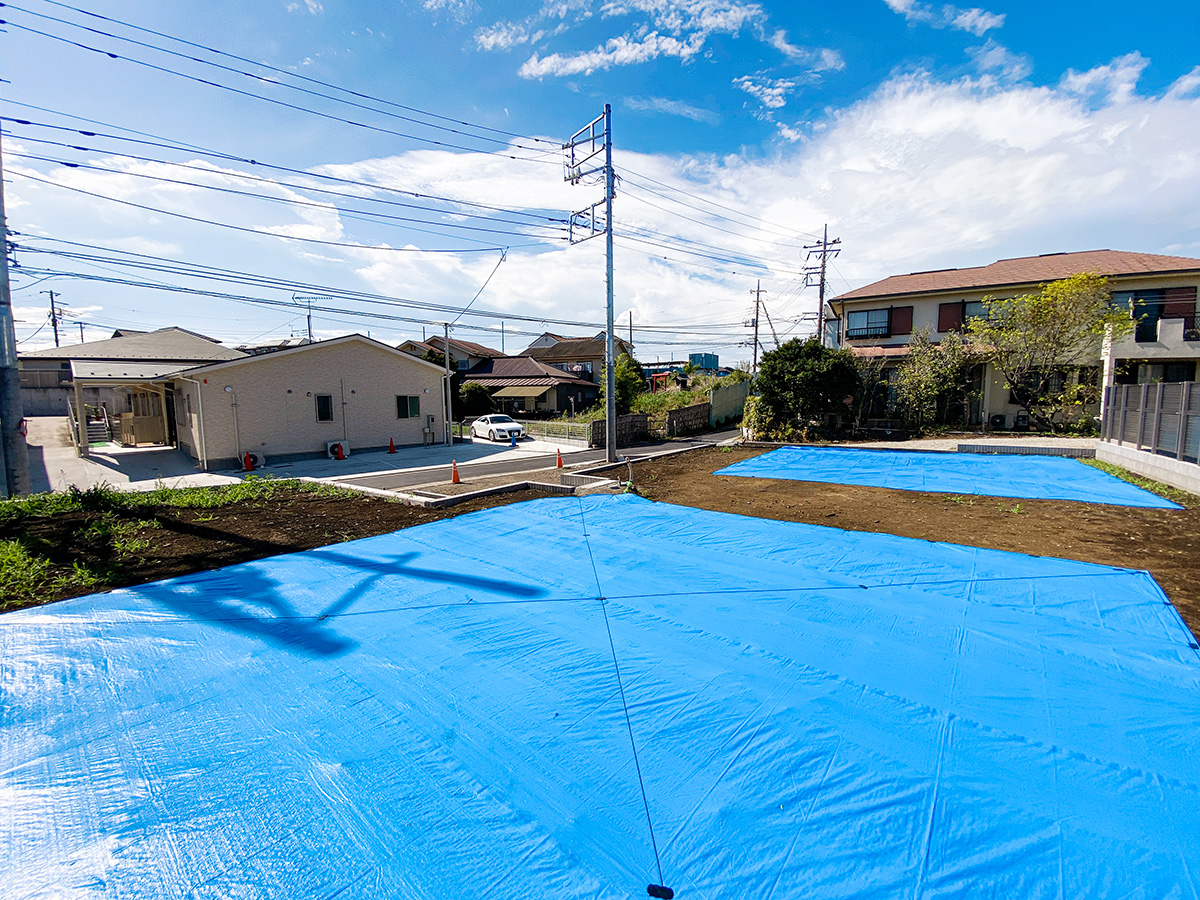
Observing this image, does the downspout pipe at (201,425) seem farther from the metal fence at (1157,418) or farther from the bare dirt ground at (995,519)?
the metal fence at (1157,418)

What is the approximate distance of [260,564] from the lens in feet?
20.0

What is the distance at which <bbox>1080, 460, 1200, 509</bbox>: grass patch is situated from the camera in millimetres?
8836

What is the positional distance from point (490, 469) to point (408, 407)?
7154 millimetres

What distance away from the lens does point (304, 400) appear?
17141 millimetres

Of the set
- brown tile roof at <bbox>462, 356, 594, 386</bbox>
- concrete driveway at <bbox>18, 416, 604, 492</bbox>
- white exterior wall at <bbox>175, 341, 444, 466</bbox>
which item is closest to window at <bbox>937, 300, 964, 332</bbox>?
concrete driveway at <bbox>18, 416, 604, 492</bbox>

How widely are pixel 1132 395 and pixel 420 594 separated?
638 inches

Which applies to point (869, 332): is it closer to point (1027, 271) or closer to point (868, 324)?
point (868, 324)

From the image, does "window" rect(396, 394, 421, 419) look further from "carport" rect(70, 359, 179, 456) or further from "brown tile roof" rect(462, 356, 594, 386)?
"brown tile roof" rect(462, 356, 594, 386)

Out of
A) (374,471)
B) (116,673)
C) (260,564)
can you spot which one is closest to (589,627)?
(116,673)

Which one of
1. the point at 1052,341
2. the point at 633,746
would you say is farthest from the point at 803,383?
the point at 633,746

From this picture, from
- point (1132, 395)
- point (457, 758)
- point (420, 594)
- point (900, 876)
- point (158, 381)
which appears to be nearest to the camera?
point (900, 876)

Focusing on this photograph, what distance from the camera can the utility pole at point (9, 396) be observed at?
29.2ft

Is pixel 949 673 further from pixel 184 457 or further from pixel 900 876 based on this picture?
pixel 184 457

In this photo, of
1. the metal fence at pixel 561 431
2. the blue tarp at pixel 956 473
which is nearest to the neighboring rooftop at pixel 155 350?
the metal fence at pixel 561 431
